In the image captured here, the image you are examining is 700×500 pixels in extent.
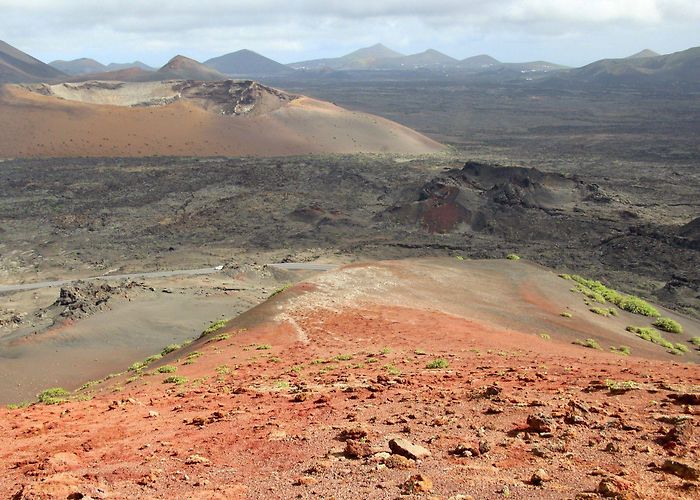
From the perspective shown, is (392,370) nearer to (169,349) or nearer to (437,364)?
(437,364)

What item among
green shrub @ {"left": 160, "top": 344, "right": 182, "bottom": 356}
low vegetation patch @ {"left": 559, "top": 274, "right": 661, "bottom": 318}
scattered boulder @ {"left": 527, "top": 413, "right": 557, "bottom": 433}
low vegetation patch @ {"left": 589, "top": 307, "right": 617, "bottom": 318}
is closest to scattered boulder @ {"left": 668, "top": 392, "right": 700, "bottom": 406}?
scattered boulder @ {"left": 527, "top": 413, "right": 557, "bottom": 433}

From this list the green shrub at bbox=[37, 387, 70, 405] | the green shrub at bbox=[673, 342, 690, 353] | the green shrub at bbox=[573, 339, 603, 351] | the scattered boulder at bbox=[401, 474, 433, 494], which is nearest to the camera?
the scattered boulder at bbox=[401, 474, 433, 494]

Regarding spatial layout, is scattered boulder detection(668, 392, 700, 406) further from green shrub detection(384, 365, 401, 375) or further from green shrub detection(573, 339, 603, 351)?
green shrub detection(573, 339, 603, 351)

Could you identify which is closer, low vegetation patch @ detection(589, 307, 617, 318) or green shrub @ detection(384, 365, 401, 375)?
green shrub @ detection(384, 365, 401, 375)

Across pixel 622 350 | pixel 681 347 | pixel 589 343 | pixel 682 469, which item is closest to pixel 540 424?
pixel 682 469

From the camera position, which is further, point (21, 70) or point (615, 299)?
point (21, 70)
